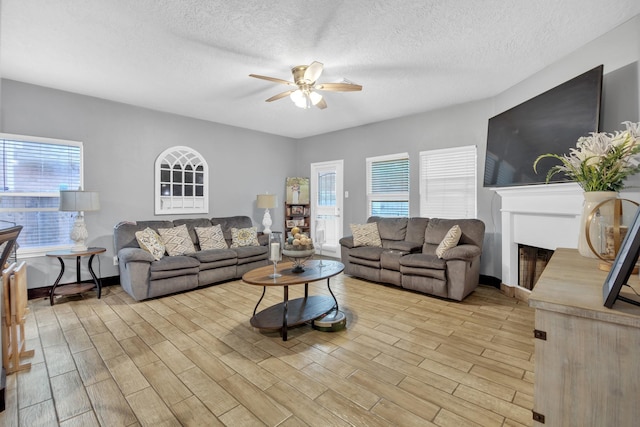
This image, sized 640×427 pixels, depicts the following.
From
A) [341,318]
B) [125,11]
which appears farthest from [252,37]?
[341,318]

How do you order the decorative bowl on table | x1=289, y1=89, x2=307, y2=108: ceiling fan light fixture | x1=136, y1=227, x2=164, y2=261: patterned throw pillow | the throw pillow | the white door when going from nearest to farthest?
the decorative bowl on table → x1=289, y1=89, x2=307, y2=108: ceiling fan light fixture → the throw pillow → x1=136, y1=227, x2=164, y2=261: patterned throw pillow → the white door

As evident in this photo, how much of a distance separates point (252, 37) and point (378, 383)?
2.99 metres

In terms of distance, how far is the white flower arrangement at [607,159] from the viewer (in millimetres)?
1288

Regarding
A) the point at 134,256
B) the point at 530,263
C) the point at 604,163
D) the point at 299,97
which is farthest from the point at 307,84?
the point at 530,263

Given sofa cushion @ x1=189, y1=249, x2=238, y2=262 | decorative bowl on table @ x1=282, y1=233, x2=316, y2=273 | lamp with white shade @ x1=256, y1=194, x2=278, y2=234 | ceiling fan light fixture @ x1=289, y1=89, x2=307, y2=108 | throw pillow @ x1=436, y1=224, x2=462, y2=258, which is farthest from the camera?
lamp with white shade @ x1=256, y1=194, x2=278, y2=234

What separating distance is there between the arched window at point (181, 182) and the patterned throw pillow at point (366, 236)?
2.77 meters

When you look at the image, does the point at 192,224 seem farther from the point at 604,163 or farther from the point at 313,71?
the point at 604,163

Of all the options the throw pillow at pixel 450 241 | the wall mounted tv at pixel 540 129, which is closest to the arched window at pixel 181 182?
the throw pillow at pixel 450 241

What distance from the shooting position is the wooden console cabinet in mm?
822

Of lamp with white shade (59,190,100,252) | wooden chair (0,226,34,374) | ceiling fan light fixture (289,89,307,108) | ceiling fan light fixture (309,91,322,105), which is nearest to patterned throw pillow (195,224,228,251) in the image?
lamp with white shade (59,190,100,252)

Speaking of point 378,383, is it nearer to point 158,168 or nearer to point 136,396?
point 136,396

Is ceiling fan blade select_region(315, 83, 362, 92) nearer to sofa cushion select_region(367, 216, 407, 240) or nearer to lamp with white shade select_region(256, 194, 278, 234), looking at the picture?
sofa cushion select_region(367, 216, 407, 240)

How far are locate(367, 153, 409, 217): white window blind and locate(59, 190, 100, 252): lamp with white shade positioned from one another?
4.34m

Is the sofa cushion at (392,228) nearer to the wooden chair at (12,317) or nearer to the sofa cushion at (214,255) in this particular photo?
the sofa cushion at (214,255)
